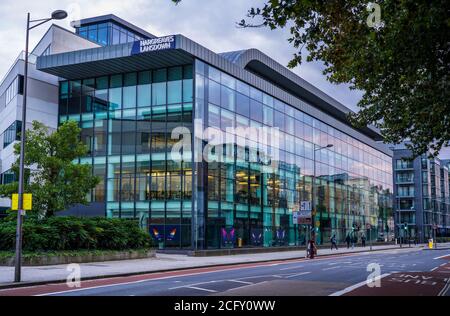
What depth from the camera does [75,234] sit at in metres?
29.8

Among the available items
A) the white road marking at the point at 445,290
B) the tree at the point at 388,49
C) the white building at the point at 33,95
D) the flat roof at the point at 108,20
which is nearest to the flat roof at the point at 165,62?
the white building at the point at 33,95

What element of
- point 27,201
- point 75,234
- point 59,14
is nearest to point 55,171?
point 75,234

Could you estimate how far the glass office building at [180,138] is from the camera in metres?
42.1

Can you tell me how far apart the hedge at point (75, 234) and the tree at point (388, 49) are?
1658cm

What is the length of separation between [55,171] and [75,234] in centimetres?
466

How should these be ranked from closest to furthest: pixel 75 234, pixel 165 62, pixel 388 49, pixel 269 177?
pixel 388 49, pixel 75 234, pixel 165 62, pixel 269 177

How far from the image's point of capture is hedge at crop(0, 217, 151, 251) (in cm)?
2772

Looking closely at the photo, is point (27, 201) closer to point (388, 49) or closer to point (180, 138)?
point (388, 49)

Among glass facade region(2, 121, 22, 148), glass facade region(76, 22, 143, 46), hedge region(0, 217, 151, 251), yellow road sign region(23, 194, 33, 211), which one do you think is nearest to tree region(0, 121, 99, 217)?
hedge region(0, 217, 151, 251)

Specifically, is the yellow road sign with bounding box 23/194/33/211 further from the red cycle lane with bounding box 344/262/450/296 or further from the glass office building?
the glass office building

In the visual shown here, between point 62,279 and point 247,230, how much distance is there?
2834cm

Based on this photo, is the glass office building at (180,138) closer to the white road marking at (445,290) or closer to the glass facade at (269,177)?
the glass facade at (269,177)

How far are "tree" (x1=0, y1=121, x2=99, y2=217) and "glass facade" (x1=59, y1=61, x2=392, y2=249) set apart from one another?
1002cm

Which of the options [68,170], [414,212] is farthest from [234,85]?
[414,212]
